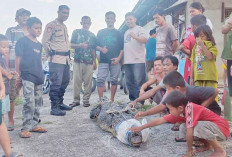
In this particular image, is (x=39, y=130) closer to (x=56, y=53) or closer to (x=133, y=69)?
(x=56, y=53)

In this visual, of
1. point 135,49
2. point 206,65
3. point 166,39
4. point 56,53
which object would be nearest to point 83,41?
point 56,53

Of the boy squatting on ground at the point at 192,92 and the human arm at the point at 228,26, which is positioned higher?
the human arm at the point at 228,26

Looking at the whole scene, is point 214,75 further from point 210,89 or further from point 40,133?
point 40,133

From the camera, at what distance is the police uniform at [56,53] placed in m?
4.80

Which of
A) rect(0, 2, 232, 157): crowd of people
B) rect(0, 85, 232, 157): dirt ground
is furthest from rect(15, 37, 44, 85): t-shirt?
rect(0, 85, 232, 157): dirt ground

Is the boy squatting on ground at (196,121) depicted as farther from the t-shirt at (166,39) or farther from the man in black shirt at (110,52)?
the man in black shirt at (110,52)

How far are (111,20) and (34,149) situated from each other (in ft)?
11.3

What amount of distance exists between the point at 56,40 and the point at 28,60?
4.52 ft

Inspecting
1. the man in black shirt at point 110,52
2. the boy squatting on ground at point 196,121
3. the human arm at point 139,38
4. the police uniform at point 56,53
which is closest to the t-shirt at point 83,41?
the man in black shirt at point 110,52

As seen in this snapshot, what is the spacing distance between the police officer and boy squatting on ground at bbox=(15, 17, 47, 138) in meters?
1.09

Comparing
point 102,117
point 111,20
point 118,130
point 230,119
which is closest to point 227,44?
point 230,119

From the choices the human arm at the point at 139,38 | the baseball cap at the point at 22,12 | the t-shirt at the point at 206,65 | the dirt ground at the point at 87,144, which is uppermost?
the baseball cap at the point at 22,12

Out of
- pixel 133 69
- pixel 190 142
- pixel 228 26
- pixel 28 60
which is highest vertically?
pixel 228 26

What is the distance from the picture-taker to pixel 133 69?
17.3 feet
